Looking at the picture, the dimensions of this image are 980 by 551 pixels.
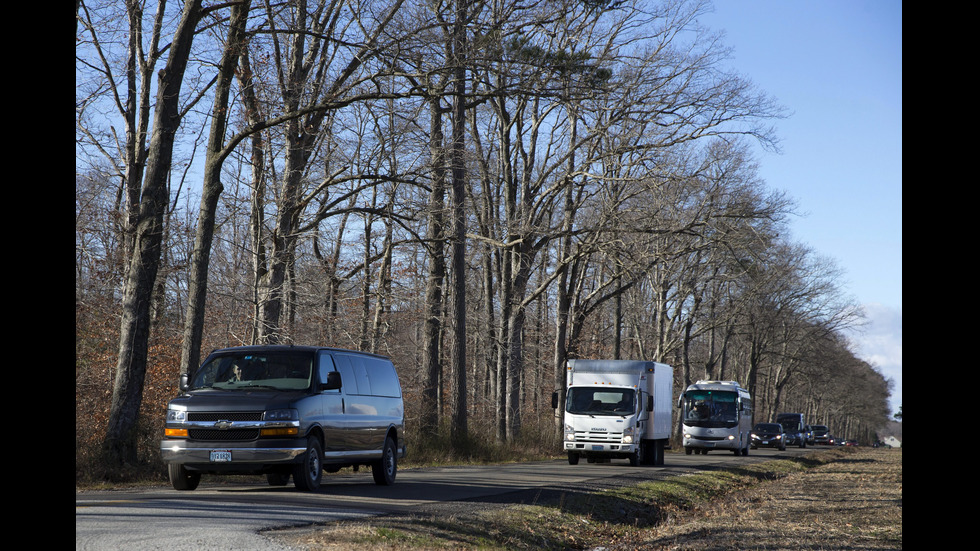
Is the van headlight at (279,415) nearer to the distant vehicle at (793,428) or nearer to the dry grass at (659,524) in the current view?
the dry grass at (659,524)

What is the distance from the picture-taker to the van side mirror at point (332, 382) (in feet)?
47.1

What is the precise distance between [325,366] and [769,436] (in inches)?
1958

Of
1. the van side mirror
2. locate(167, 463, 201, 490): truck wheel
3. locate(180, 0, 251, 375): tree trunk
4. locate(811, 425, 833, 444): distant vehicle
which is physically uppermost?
locate(180, 0, 251, 375): tree trunk

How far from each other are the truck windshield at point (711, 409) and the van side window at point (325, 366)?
31.4 metres

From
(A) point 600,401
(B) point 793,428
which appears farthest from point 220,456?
(B) point 793,428

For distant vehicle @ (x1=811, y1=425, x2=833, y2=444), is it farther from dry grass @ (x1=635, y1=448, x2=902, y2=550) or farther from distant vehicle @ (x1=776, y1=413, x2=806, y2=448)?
dry grass @ (x1=635, y1=448, x2=902, y2=550)

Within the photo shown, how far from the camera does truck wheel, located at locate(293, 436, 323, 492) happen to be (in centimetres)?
1408

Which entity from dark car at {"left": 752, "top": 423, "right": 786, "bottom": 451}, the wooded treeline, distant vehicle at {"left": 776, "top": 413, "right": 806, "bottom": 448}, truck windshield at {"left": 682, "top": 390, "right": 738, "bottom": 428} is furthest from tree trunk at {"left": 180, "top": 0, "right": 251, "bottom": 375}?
distant vehicle at {"left": 776, "top": 413, "right": 806, "bottom": 448}

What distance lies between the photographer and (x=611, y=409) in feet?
93.6

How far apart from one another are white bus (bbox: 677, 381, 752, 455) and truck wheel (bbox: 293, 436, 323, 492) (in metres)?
31.7

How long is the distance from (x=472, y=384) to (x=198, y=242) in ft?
135
